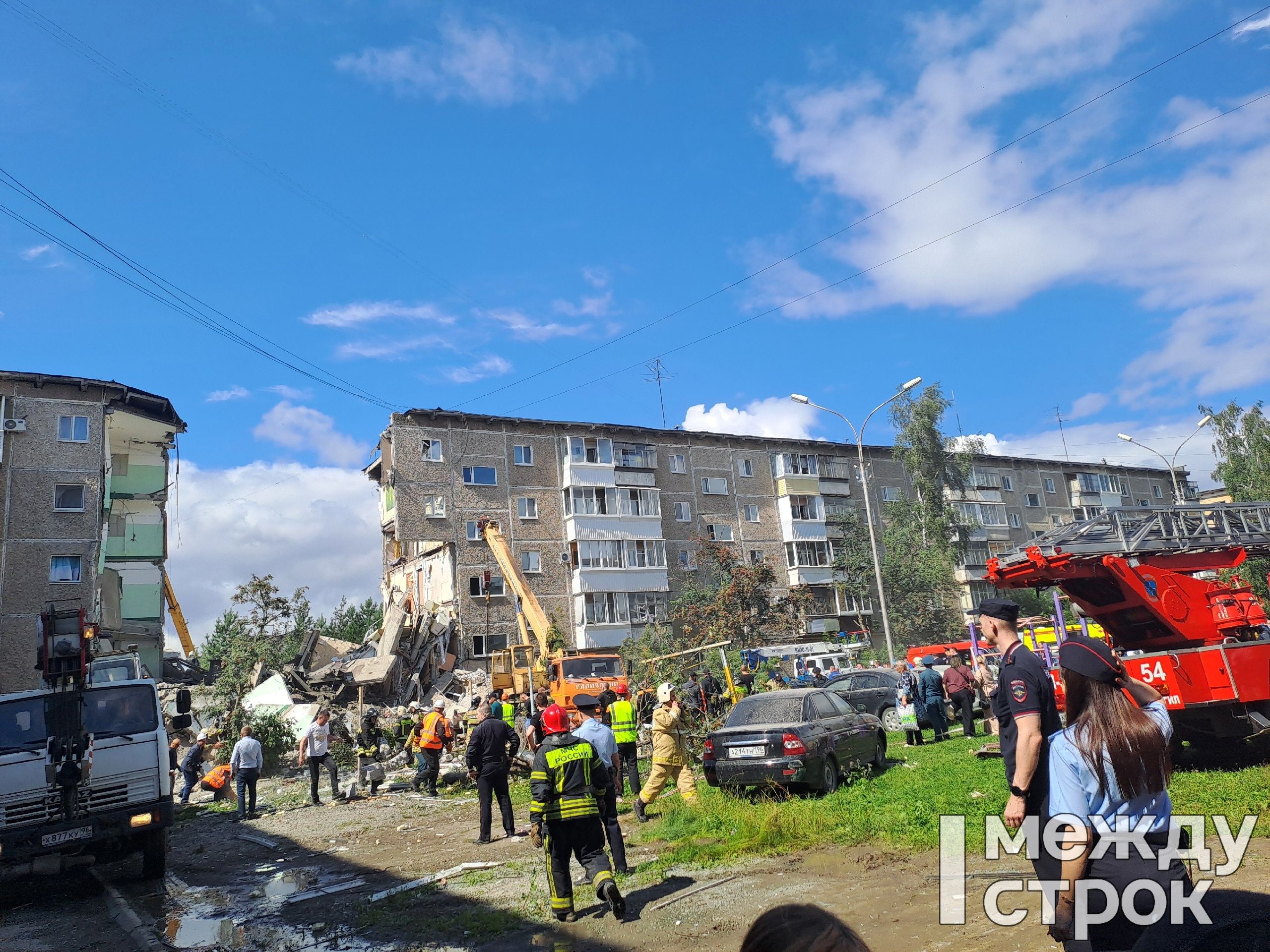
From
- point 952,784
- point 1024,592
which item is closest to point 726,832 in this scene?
point 952,784

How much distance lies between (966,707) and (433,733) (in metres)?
10.3

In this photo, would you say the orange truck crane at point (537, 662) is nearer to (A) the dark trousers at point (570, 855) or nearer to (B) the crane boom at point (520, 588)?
(B) the crane boom at point (520, 588)

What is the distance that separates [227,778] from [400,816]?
287 inches

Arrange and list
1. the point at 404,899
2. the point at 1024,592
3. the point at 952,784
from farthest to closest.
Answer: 1. the point at 1024,592
2. the point at 952,784
3. the point at 404,899

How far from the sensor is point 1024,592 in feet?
180

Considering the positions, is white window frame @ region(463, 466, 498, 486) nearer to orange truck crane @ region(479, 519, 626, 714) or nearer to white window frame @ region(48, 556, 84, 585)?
orange truck crane @ region(479, 519, 626, 714)

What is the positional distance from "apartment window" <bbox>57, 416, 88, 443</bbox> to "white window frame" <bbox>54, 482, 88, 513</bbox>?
5.39 feet

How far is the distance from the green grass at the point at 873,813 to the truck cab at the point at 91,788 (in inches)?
239

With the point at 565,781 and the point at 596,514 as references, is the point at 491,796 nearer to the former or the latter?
the point at 565,781

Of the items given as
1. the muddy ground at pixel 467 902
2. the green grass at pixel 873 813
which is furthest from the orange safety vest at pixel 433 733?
A: the green grass at pixel 873 813

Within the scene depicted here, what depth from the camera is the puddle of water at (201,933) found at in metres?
7.71

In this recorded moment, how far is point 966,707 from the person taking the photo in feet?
50.1

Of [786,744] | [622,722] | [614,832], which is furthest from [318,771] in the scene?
[614,832]

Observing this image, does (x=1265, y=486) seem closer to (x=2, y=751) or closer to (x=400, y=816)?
(x=400, y=816)
